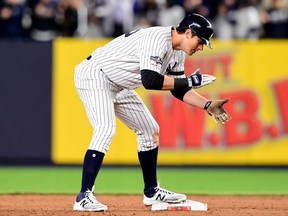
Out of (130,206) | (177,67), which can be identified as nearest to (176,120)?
(130,206)

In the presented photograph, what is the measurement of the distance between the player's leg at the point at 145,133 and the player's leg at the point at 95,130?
274mm

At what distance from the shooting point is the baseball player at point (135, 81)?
7.65 metres

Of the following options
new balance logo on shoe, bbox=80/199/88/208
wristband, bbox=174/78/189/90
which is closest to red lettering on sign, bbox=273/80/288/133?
wristband, bbox=174/78/189/90

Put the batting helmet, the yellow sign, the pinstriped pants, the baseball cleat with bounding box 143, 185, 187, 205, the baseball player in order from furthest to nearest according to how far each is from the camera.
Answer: the yellow sign
the baseball cleat with bounding box 143, 185, 187, 205
the pinstriped pants
the batting helmet
the baseball player

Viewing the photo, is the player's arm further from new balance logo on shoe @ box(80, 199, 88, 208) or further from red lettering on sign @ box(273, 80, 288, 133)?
red lettering on sign @ box(273, 80, 288, 133)

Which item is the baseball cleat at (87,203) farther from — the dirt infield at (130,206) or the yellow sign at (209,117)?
the yellow sign at (209,117)

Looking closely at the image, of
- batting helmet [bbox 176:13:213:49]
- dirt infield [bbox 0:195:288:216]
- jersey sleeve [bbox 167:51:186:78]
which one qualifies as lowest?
dirt infield [bbox 0:195:288:216]

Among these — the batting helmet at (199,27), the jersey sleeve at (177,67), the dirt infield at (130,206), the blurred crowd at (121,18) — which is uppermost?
the blurred crowd at (121,18)

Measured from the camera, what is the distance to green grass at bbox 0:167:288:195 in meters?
10.9

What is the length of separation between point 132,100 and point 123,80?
33 centimetres

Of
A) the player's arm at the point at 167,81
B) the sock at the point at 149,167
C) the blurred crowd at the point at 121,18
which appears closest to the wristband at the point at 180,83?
the player's arm at the point at 167,81

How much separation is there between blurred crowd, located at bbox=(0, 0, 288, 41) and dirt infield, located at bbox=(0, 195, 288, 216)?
5522 millimetres

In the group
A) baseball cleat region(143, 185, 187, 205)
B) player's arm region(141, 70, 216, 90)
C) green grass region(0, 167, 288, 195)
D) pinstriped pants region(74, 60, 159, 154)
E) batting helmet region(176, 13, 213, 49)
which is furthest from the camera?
green grass region(0, 167, 288, 195)

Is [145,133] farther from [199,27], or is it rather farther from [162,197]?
[199,27]
